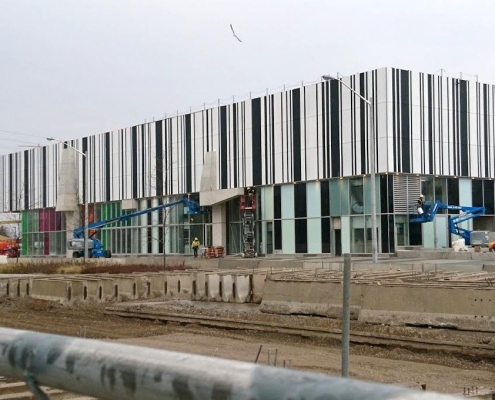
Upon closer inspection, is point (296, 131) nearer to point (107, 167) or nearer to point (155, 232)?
point (155, 232)

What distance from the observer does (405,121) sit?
48.3 metres

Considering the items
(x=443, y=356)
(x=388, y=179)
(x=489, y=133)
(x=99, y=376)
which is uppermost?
(x=489, y=133)

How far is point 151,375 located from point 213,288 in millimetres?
23839

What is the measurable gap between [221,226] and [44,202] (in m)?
28.8

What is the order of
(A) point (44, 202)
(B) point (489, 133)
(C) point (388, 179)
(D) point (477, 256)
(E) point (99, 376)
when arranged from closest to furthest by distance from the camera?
1. (E) point (99, 376)
2. (D) point (477, 256)
3. (C) point (388, 179)
4. (B) point (489, 133)
5. (A) point (44, 202)

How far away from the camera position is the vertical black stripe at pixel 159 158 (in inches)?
2581

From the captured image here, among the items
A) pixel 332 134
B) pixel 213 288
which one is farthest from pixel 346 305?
pixel 332 134

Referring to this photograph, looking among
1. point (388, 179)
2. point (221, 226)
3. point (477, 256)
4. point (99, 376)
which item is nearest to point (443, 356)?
point (99, 376)

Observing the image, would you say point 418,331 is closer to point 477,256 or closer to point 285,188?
point 477,256

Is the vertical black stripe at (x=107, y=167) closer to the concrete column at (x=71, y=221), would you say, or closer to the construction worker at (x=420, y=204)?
the concrete column at (x=71, y=221)

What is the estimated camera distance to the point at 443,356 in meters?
14.3

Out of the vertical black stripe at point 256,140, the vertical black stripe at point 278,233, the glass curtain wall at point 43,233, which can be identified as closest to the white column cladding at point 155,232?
the vertical black stripe at point 256,140

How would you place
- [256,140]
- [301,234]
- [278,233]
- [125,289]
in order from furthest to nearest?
[256,140], [278,233], [301,234], [125,289]

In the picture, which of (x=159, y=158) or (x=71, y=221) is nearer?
(x=159, y=158)
